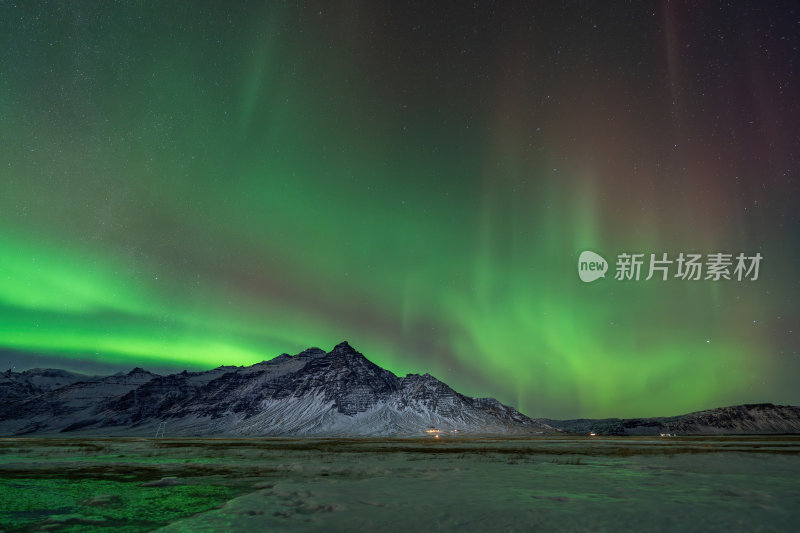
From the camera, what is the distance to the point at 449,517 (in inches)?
687

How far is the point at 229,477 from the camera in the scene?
34.0 metres

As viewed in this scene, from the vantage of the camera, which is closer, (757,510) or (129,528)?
(129,528)

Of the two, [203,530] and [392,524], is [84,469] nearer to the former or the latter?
[203,530]

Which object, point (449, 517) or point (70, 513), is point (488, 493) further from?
point (70, 513)

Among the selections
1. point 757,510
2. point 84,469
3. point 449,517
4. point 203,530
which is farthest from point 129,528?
point 84,469

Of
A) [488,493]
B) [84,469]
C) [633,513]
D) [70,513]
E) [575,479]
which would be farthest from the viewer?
[84,469]

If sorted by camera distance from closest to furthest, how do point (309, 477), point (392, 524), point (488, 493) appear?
point (392, 524)
point (488, 493)
point (309, 477)

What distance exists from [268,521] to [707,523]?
1454cm

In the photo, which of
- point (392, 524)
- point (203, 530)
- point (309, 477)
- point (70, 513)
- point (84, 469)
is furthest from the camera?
point (84, 469)

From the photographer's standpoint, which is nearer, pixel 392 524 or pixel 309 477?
pixel 392 524

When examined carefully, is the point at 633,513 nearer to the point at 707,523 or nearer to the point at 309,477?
the point at 707,523

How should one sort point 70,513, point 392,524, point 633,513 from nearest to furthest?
point 392,524 → point 633,513 → point 70,513

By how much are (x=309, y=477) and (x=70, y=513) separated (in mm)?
15431

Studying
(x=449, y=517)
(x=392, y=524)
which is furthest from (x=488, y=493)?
(x=392, y=524)
